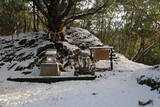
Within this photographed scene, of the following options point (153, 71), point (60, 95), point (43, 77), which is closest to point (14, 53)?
point (43, 77)

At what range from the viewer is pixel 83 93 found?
9.62 meters

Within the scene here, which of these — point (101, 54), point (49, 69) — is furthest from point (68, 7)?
point (49, 69)

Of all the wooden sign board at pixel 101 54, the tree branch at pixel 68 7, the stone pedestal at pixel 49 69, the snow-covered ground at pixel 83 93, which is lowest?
the snow-covered ground at pixel 83 93

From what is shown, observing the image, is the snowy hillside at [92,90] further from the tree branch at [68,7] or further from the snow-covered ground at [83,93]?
the tree branch at [68,7]

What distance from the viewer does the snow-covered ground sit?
859 centimetres

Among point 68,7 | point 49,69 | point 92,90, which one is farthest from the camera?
point 68,7

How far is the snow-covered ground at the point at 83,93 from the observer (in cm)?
859

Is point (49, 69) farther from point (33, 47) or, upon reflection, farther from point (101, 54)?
point (33, 47)

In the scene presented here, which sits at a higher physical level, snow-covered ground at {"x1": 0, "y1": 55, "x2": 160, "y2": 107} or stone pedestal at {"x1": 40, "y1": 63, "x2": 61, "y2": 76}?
stone pedestal at {"x1": 40, "y1": 63, "x2": 61, "y2": 76}

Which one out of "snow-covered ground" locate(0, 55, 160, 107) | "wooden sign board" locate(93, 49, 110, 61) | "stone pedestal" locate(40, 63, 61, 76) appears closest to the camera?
"snow-covered ground" locate(0, 55, 160, 107)

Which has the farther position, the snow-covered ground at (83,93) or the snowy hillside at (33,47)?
the snowy hillside at (33,47)

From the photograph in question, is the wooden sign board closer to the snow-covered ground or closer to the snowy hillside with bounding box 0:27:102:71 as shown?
the snowy hillside with bounding box 0:27:102:71

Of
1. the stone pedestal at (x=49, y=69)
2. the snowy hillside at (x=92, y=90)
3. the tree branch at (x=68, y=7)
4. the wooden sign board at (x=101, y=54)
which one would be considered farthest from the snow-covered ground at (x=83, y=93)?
the tree branch at (x=68, y=7)

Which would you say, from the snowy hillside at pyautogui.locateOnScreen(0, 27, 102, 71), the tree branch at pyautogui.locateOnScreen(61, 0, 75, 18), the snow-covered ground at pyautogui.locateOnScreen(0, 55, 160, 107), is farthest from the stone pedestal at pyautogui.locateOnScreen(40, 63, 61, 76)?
the tree branch at pyautogui.locateOnScreen(61, 0, 75, 18)
